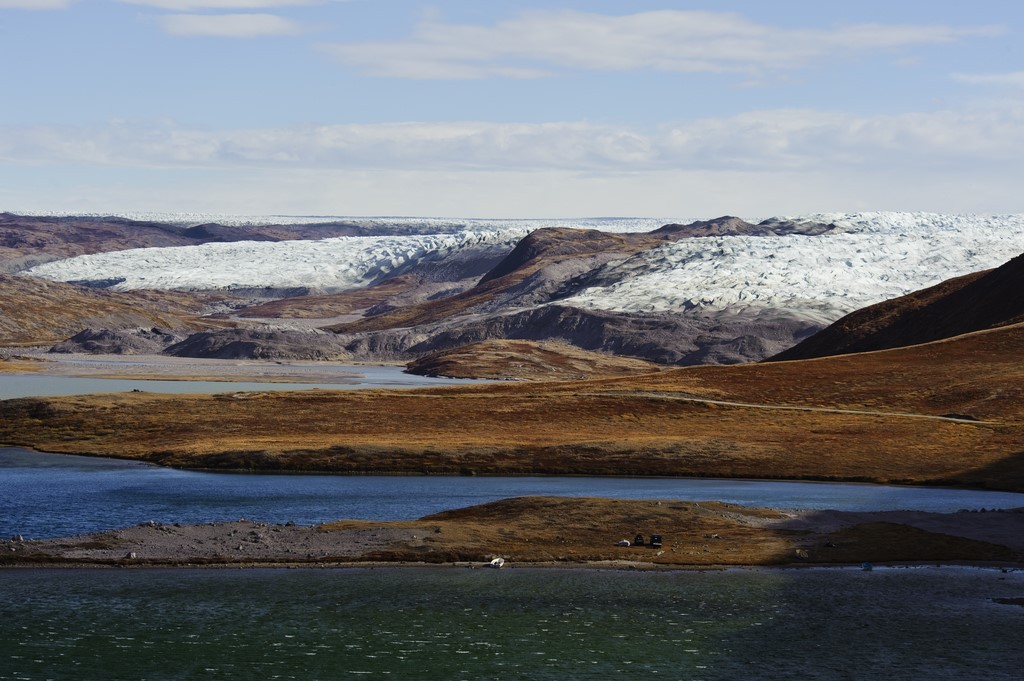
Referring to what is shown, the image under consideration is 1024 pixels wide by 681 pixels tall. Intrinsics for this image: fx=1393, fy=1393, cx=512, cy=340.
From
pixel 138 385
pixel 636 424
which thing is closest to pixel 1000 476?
pixel 636 424

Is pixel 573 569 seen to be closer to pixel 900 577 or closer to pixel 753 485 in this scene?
pixel 900 577

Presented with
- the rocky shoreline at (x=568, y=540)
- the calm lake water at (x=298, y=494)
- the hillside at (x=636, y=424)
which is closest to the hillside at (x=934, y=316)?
the hillside at (x=636, y=424)

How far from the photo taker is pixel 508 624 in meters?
47.5

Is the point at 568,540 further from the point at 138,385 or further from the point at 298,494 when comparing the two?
Result: the point at 138,385

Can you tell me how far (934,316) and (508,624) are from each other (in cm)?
14807

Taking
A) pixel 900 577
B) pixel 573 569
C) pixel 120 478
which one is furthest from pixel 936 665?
pixel 120 478

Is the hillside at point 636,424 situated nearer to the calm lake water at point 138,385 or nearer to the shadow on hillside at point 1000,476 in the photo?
the shadow on hillside at point 1000,476

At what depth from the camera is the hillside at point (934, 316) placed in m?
173

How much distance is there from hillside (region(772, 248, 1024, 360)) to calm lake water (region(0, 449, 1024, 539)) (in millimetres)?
90204

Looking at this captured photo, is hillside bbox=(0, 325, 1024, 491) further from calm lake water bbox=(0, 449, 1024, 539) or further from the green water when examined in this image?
the green water

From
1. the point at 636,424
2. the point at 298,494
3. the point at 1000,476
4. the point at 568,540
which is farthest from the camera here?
the point at 636,424

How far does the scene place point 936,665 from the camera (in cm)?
4291

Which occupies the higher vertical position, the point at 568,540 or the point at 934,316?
the point at 934,316

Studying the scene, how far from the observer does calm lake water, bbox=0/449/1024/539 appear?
6719cm
